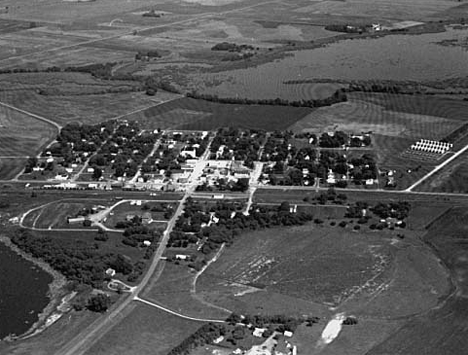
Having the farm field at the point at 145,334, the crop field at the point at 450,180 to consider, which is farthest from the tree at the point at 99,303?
the crop field at the point at 450,180

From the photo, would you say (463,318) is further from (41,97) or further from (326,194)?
(41,97)

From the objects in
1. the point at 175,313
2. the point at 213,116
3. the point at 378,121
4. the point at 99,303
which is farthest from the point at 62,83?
the point at 175,313

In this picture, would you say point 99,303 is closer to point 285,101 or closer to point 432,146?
point 432,146

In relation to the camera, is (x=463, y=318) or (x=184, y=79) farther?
(x=184, y=79)

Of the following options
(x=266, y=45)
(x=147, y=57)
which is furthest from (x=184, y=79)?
(x=266, y=45)

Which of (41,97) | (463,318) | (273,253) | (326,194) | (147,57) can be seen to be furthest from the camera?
(147,57)

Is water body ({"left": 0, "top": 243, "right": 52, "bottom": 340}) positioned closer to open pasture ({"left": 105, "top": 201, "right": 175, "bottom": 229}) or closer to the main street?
the main street

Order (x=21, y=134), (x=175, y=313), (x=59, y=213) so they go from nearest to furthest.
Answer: (x=175, y=313)
(x=59, y=213)
(x=21, y=134)
